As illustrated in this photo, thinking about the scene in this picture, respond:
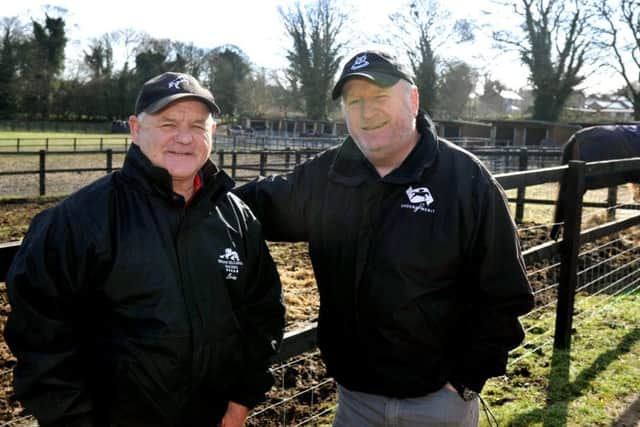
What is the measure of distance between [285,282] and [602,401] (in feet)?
10.4

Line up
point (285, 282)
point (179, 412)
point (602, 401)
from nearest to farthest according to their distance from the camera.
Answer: point (179, 412)
point (602, 401)
point (285, 282)

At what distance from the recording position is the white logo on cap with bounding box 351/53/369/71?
214cm

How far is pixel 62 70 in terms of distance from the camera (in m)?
57.5

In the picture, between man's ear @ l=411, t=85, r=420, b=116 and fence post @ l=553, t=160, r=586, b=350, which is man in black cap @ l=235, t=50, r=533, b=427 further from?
fence post @ l=553, t=160, r=586, b=350

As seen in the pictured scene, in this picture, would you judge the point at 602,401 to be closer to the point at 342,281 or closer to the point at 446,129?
the point at 342,281

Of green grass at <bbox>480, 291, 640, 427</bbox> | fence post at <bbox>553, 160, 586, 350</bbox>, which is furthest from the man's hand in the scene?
fence post at <bbox>553, 160, 586, 350</bbox>

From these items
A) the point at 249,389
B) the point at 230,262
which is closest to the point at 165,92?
the point at 230,262

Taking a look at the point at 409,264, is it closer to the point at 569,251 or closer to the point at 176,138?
the point at 176,138

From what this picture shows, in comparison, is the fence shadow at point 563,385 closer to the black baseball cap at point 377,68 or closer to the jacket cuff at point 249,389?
the jacket cuff at point 249,389

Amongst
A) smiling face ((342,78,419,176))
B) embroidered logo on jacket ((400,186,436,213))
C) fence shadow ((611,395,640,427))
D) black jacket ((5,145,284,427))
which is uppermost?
smiling face ((342,78,419,176))

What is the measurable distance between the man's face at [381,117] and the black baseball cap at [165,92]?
55 cm

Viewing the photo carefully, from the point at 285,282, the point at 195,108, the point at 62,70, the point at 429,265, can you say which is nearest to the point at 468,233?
the point at 429,265

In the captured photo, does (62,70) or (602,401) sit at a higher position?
(62,70)

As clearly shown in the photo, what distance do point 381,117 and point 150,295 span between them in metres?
0.98
